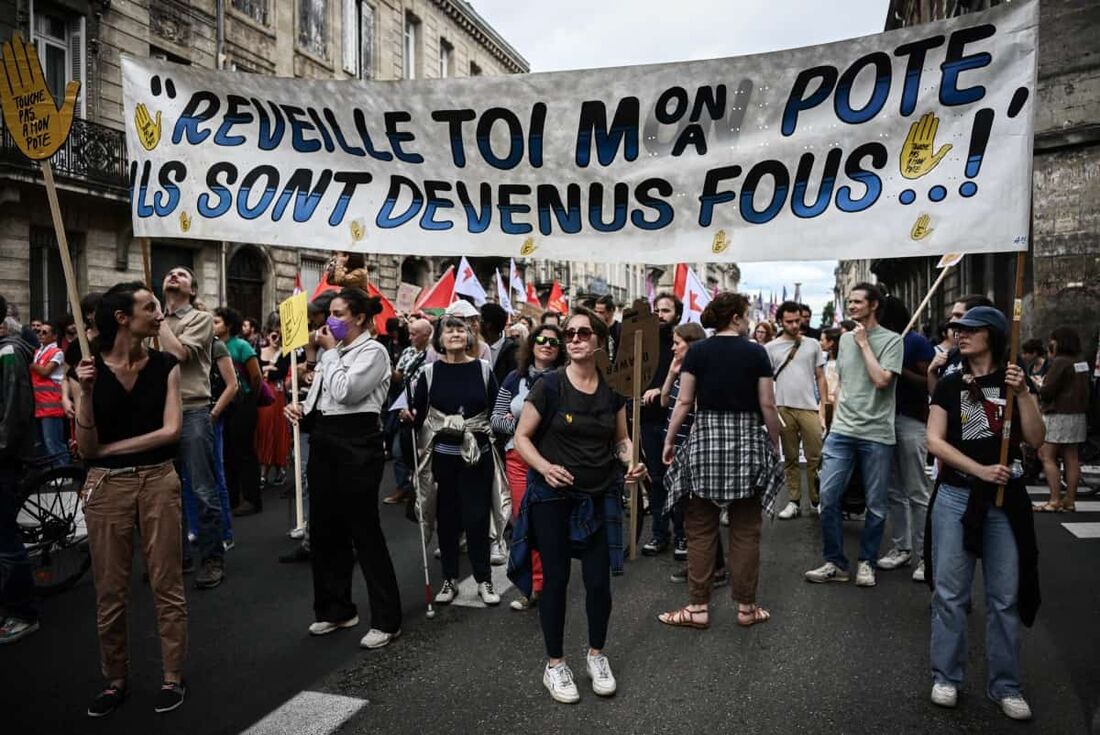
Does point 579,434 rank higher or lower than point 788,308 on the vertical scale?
lower

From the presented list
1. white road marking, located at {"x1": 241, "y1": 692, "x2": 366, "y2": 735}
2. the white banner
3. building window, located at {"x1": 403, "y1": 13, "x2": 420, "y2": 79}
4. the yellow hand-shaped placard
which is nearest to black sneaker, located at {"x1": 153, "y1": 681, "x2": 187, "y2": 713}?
white road marking, located at {"x1": 241, "y1": 692, "x2": 366, "y2": 735}

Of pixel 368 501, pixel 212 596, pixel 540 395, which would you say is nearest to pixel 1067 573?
pixel 540 395

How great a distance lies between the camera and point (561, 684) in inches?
145

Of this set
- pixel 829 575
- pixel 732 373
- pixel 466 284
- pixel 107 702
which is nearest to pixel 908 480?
pixel 829 575

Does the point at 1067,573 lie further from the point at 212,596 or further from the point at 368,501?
the point at 212,596

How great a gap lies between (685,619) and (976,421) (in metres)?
1.94

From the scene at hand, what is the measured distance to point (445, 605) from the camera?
5.06 m

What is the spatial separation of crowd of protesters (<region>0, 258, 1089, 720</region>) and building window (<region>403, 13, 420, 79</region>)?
80.4 feet

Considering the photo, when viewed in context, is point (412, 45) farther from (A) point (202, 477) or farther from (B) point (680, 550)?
(B) point (680, 550)

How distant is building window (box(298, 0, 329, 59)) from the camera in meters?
22.8

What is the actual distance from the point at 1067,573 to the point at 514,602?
3891 millimetres

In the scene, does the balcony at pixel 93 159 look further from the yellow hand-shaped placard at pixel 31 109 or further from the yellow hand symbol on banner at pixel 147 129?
the yellow hand-shaped placard at pixel 31 109

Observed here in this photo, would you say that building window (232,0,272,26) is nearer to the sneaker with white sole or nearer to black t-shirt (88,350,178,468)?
black t-shirt (88,350,178,468)

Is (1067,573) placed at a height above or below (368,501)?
below
